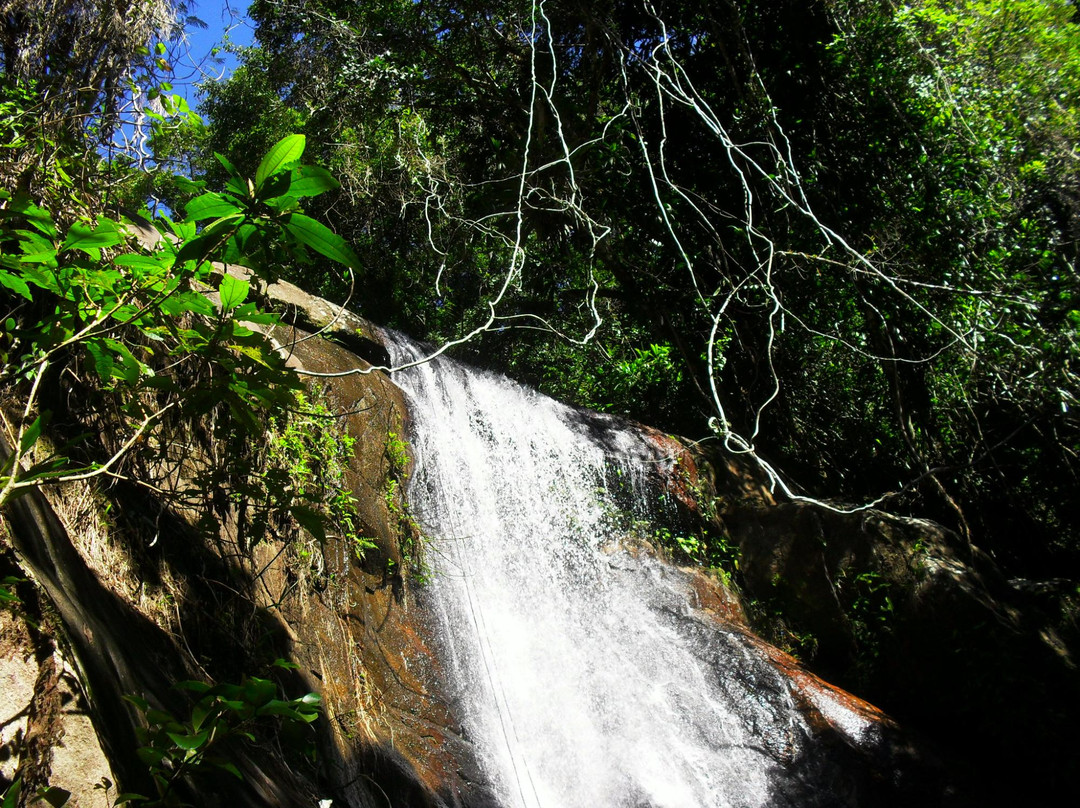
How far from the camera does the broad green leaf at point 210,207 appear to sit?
1.39 m

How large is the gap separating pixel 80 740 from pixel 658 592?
19.9 ft

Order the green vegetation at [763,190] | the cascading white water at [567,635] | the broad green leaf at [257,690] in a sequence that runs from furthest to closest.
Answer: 1. the cascading white water at [567,635]
2. the green vegetation at [763,190]
3. the broad green leaf at [257,690]

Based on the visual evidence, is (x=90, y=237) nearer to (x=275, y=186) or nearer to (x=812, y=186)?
(x=275, y=186)

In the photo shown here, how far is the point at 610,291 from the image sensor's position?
7.05 metres

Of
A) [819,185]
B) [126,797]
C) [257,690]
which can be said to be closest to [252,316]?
[257,690]

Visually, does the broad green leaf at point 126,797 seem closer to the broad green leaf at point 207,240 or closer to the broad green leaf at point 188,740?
the broad green leaf at point 188,740

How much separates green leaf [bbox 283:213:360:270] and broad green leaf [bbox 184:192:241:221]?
12cm

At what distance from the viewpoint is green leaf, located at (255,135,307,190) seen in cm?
137

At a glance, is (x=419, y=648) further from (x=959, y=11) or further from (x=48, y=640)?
(x=959, y=11)

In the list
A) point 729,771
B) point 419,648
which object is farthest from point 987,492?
point 419,648

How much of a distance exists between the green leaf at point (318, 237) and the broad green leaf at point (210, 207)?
0.12 meters

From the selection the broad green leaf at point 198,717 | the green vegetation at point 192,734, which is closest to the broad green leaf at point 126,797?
the green vegetation at point 192,734

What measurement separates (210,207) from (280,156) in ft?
0.61

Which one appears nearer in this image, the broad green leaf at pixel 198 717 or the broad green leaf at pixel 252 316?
the broad green leaf at pixel 198 717
